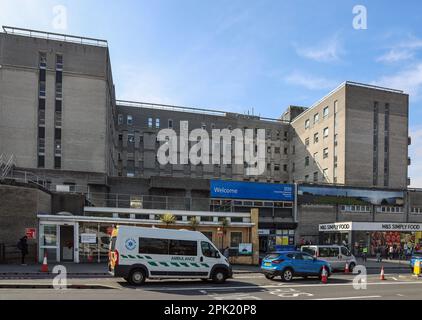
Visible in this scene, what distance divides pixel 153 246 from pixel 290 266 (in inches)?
Result: 282

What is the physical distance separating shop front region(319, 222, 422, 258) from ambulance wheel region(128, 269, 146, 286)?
29049mm

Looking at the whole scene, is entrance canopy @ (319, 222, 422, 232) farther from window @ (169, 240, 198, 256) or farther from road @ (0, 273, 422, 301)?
window @ (169, 240, 198, 256)

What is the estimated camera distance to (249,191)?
45.8 meters

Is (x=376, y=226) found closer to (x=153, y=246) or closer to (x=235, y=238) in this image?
(x=235, y=238)

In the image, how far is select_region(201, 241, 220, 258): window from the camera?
709 inches

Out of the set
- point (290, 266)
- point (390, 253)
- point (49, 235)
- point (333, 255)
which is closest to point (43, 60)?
point (49, 235)

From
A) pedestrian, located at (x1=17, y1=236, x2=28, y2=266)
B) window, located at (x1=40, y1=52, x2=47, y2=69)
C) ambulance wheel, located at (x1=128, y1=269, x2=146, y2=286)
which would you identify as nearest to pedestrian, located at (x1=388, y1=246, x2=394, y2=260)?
ambulance wheel, located at (x1=128, y1=269, x2=146, y2=286)

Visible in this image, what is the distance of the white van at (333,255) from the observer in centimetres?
2538

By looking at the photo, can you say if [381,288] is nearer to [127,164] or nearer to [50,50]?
[50,50]

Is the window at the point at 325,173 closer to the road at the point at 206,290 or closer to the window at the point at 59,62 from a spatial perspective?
the window at the point at 59,62

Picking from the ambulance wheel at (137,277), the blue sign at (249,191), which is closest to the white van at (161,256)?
the ambulance wheel at (137,277)

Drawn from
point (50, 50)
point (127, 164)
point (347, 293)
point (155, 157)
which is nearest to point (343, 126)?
point (155, 157)

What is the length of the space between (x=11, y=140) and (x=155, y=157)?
2771 cm
